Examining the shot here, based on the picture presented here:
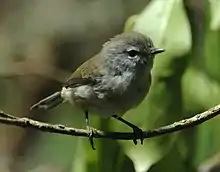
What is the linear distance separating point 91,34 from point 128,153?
303cm

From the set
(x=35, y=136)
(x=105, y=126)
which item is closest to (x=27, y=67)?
(x=35, y=136)

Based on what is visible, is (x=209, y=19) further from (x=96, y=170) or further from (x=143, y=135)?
(x=96, y=170)

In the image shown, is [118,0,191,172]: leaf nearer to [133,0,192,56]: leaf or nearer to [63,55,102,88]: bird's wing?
[133,0,192,56]: leaf

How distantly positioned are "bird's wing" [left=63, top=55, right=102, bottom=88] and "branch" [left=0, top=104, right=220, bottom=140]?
0.58m

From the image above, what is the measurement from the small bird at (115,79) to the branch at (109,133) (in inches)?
12.6

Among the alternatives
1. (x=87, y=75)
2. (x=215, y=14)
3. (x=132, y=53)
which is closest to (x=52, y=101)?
(x=87, y=75)

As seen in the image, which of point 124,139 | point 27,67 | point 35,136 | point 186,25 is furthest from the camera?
point 35,136

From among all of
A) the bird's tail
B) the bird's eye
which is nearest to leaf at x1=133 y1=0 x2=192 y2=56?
the bird's eye

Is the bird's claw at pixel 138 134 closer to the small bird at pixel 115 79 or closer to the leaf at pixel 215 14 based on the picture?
the small bird at pixel 115 79

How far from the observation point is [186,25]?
1.60 metres

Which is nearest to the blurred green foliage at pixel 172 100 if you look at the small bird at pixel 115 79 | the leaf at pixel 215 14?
the leaf at pixel 215 14

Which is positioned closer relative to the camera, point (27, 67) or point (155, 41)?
point (155, 41)

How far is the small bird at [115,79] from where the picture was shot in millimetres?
1897

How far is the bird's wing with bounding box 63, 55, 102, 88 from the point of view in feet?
6.77
